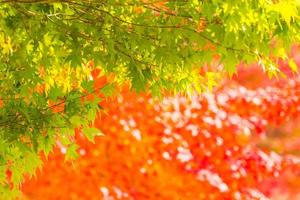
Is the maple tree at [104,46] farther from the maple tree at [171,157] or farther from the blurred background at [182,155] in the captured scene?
the maple tree at [171,157]

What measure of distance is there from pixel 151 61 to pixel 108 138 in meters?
5.86

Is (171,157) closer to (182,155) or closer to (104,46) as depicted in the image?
(182,155)

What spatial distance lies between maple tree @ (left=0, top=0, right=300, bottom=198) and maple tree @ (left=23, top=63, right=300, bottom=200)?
5.24m

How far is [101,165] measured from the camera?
9.34 m

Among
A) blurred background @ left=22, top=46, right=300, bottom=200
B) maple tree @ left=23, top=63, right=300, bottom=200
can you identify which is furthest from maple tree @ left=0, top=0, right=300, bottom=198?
maple tree @ left=23, top=63, right=300, bottom=200

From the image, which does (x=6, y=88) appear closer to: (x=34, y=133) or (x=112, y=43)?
(x=34, y=133)

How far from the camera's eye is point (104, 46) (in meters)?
3.47

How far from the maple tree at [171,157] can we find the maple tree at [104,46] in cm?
524

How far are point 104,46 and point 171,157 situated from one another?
6.18 m

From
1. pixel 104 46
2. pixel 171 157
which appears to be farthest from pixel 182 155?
pixel 104 46

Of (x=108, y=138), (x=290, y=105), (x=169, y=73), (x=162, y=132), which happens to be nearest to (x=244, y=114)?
(x=290, y=105)

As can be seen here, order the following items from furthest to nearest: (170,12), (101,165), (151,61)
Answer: (101,165)
(151,61)
(170,12)

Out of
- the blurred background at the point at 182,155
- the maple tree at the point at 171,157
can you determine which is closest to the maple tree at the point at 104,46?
the blurred background at the point at 182,155

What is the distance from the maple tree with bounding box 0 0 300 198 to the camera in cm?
319
